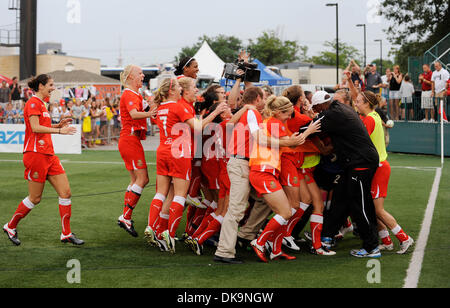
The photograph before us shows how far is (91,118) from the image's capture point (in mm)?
23797

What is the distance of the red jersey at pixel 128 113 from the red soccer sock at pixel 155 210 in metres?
1.15

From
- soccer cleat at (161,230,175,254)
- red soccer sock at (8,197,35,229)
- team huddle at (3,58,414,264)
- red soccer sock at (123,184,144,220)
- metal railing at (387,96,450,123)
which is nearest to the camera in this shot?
team huddle at (3,58,414,264)

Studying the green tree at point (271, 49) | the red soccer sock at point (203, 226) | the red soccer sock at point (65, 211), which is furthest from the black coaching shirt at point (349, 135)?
the green tree at point (271, 49)

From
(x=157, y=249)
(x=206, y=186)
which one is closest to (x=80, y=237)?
(x=157, y=249)

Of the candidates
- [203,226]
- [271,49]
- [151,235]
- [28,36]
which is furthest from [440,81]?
[271,49]

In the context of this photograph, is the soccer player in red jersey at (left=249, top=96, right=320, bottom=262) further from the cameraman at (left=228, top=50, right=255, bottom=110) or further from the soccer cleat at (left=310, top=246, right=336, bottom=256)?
the cameraman at (left=228, top=50, right=255, bottom=110)

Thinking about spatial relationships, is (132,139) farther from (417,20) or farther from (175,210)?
(417,20)

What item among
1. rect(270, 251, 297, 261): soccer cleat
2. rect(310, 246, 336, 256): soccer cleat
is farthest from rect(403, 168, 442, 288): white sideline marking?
rect(270, 251, 297, 261): soccer cleat

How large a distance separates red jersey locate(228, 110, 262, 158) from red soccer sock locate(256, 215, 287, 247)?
756mm

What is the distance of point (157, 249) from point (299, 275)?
79.4 inches

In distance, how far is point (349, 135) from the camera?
655 cm

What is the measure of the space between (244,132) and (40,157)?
2.58 meters

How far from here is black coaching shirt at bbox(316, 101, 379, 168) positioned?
256 inches
